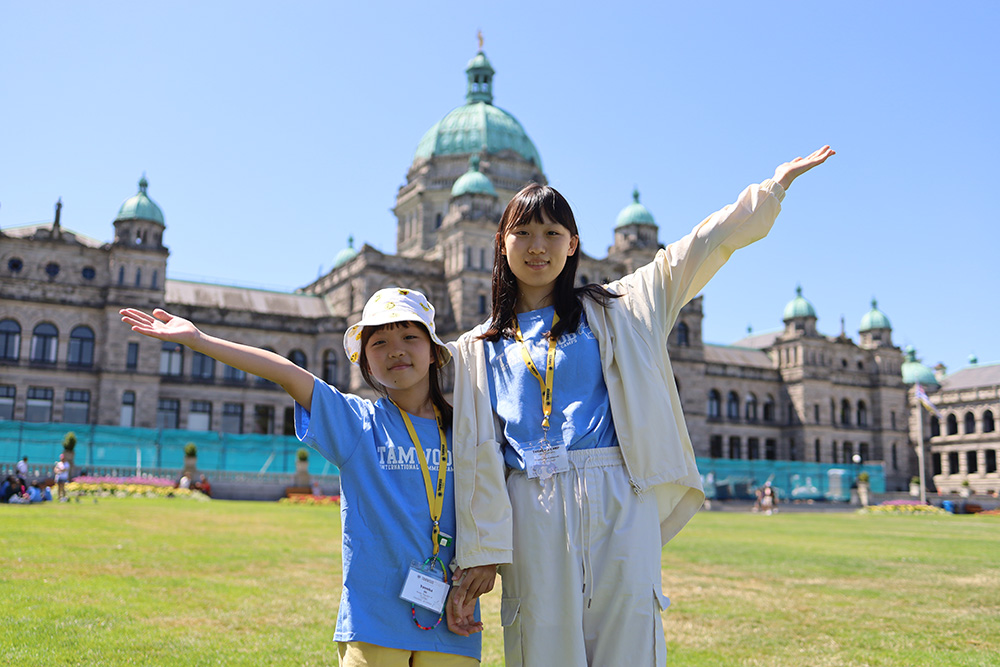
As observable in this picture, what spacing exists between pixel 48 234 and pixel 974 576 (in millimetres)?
47642

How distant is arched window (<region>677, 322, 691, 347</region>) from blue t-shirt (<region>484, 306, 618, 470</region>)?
56814mm

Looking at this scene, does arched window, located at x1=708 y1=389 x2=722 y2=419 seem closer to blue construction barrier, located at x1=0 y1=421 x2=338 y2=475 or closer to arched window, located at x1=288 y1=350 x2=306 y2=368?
arched window, located at x1=288 y1=350 x2=306 y2=368

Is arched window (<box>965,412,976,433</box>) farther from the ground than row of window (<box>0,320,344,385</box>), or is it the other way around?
row of window (<box>0,320,344,385</box>)

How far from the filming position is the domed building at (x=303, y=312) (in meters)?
44.4

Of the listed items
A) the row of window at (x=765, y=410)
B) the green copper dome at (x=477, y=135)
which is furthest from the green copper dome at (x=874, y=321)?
the green copper dome at (x=477, y=135)

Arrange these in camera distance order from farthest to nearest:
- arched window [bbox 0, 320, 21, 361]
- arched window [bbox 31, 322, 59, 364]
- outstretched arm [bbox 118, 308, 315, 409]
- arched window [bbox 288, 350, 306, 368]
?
arched window [bbox 288, 350, 306, 368]
arched window [bbox 31, 322, 59, 364]
arched window [bbox 0, 320, 21, 361]
outstretched arm [bbox 118, 308, 315, 409]

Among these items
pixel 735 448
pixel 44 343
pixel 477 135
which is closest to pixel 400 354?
pixel 44 343

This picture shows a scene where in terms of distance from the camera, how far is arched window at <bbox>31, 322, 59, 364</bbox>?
44.2 m

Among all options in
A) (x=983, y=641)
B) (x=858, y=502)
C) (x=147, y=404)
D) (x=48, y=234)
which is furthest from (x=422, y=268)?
(x=983, y=641)

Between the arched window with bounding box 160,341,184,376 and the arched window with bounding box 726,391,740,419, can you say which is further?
the arched window with bounding box 726,391,740,419

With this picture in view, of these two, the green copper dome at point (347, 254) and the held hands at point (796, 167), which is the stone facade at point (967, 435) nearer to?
the green copper dome at point (347, 254)

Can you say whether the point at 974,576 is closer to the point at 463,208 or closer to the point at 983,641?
the point at 983,641

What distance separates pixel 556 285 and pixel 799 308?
2649 inches

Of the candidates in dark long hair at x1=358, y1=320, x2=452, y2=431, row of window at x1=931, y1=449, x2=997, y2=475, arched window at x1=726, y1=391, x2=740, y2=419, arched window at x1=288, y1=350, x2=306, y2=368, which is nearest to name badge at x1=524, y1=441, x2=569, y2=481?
dark long hair at x1=358, y1=320, x2=452, y2=431
